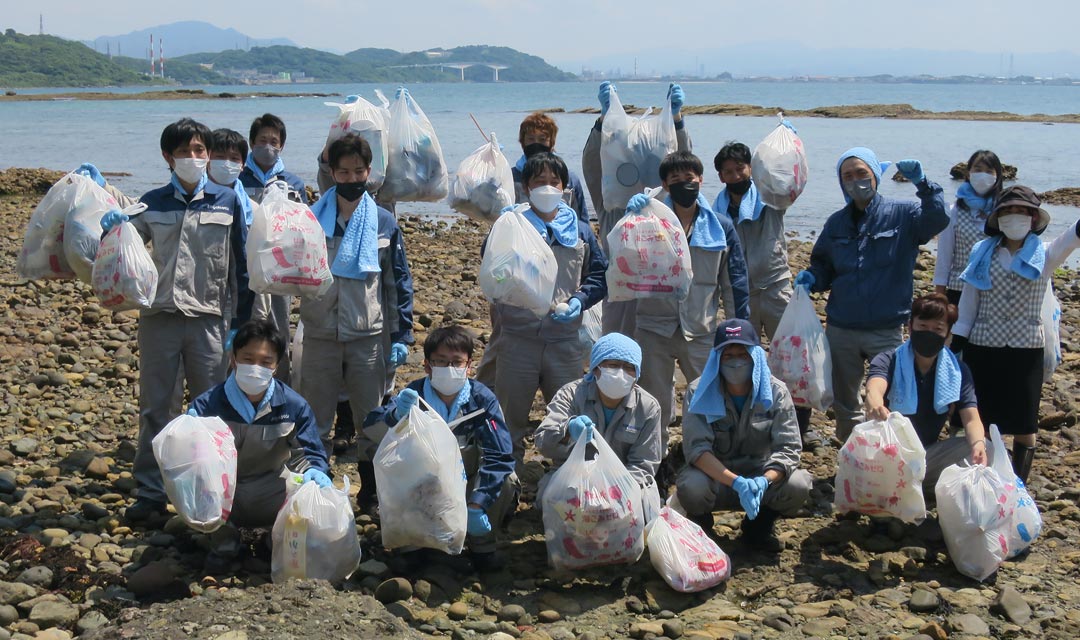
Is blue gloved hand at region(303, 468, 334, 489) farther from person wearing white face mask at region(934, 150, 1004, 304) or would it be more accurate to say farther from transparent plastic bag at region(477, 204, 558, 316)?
person wearing white face mask at region(934, 150, 1004, 304)

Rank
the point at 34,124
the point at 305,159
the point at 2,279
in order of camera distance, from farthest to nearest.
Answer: the point at 34,124, the point at 305,159, the point at 2,279

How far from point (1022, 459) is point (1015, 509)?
2.95ft

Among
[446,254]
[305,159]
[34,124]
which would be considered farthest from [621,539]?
[34,124]

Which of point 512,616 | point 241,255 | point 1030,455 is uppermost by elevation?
point 241,255

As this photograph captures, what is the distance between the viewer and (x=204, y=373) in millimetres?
5344

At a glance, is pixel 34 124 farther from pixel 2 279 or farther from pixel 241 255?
pixel 241 255

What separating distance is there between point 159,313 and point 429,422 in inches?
63.3

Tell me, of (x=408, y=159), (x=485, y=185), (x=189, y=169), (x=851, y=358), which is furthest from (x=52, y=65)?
(x=851, y=358)

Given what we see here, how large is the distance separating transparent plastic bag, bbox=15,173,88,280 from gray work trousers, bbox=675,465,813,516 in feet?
10.4

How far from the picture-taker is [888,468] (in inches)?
195

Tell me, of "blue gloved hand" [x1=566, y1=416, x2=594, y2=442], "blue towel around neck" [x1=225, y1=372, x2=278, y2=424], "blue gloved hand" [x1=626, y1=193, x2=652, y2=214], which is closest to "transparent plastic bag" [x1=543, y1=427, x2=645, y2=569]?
"blue gloved hand" [x1=566, y1=416, x2=594, y2=442]

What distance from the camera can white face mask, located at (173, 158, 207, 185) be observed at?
522 centimetres

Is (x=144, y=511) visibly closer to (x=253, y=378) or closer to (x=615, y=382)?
(x=253, y=378)

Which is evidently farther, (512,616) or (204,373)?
(204,373)
